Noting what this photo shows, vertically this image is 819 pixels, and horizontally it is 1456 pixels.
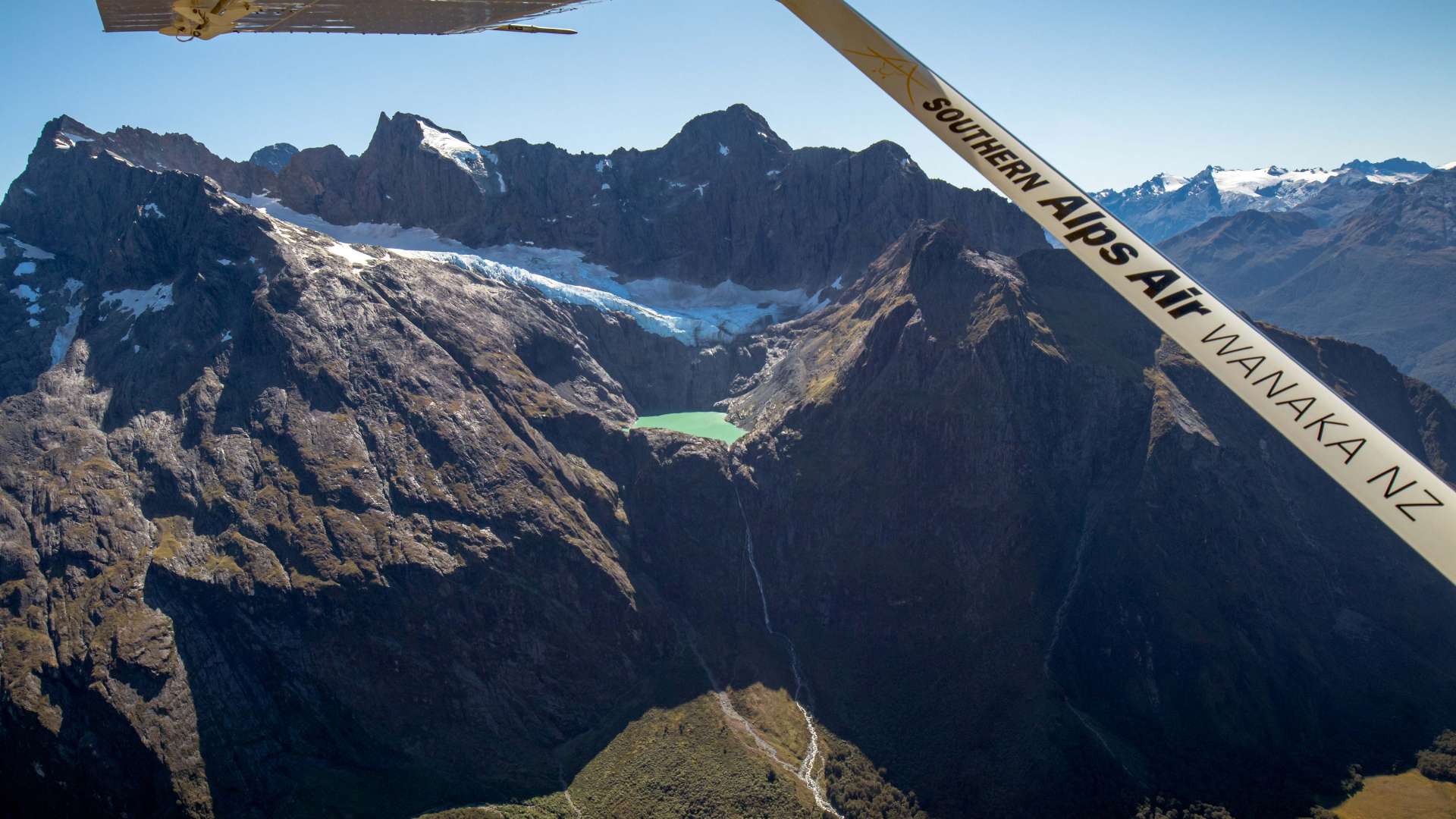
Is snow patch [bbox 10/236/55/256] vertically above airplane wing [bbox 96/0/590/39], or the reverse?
snow patch [bbox 10/236/55/256]

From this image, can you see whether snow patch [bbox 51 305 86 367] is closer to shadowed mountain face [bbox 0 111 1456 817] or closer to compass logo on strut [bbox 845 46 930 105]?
shadowed mountain face [bbox 0 111 1456 817]

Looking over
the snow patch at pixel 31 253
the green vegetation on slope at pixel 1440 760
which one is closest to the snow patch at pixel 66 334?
the snow patch at pixel 31 253

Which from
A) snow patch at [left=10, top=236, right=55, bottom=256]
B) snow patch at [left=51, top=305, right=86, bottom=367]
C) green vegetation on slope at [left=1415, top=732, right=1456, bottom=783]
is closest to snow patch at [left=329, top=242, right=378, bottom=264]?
snow patch at [left=51, top=305, right=86, bottom=367]

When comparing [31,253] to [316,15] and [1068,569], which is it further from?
[1068,569]

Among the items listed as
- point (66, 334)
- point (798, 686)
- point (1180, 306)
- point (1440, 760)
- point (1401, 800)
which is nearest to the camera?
point (1180, 306)

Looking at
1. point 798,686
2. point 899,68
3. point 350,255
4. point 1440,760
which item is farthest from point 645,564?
point 899,68

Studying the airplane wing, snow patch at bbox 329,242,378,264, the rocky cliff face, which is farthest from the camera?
snow patch at bbox 329,242,378,264
